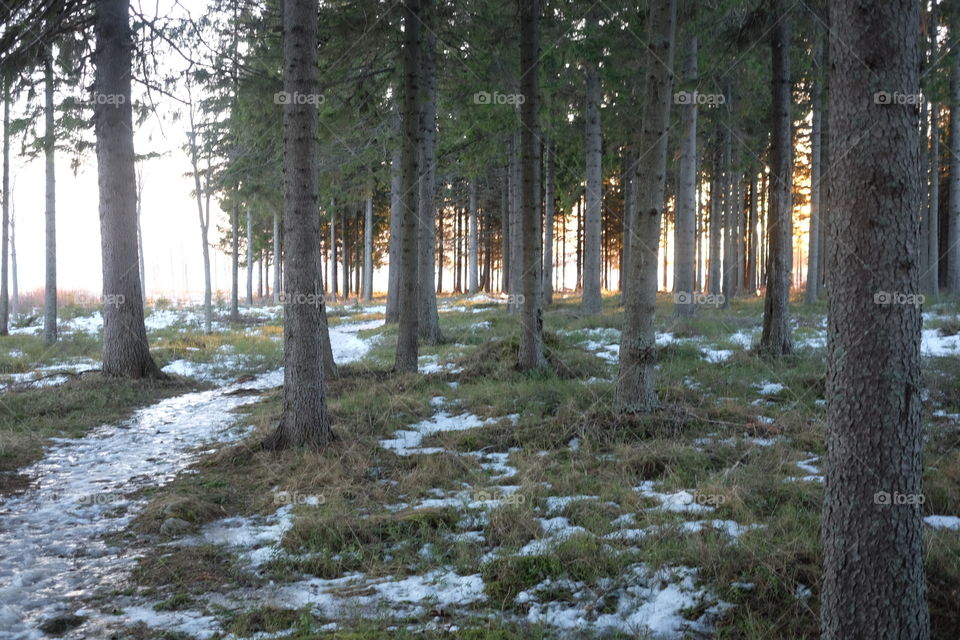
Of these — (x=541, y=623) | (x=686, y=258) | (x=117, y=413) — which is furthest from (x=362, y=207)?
(x=541, y=623)

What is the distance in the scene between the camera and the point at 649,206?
712cm

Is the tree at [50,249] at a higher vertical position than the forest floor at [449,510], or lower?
higher

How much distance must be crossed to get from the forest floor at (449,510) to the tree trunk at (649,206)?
26.7 inches

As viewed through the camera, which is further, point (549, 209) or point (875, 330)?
point (549, 209)

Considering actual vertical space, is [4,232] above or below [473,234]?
below

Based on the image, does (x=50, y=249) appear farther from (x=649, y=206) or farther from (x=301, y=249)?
(x=649, y=206)

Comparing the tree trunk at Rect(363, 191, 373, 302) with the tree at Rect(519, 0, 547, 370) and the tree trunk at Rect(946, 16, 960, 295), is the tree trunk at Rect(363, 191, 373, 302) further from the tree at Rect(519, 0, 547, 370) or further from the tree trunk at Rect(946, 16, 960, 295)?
the tree trunk at Rect(946, 16, 960, 295)

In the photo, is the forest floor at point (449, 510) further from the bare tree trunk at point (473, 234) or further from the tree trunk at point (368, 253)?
the bare tree trunk at point (473, 234)

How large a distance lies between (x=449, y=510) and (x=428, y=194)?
10773 millimetres

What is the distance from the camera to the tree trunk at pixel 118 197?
35.9ft

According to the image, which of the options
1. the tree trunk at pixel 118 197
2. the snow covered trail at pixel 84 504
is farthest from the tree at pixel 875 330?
the tree trunk at pixel 118 197

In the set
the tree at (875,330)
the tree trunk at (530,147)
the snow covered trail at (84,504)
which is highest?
the tree trunk at (530,147)

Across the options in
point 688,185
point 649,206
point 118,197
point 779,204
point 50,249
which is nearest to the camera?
point 649,206

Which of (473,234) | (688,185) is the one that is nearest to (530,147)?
(688,185)
